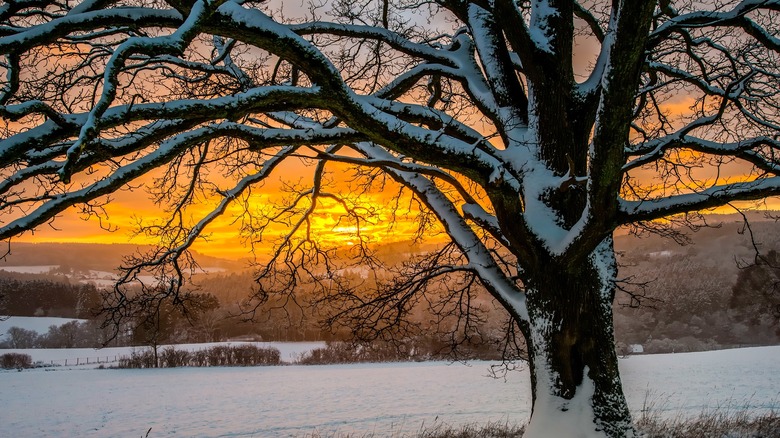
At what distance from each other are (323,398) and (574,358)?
87.1 ft

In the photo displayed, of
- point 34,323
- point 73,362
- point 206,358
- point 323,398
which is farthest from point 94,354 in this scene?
point 323,398

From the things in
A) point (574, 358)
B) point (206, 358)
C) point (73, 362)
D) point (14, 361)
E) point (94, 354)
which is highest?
point (574, 358)

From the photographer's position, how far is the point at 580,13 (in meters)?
7.42

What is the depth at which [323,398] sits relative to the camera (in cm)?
2927

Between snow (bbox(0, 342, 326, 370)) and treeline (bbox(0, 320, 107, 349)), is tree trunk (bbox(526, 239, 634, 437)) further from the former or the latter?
treeline (bbox(0, 320, 107, 349))

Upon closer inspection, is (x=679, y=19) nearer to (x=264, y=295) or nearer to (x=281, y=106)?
(x=281, y=106)

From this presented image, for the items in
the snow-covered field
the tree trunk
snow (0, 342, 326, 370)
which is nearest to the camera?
the tree trunk

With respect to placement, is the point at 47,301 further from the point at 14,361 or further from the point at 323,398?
the point at 323,398

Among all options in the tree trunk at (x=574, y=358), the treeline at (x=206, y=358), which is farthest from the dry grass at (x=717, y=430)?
the treeline at (x=206, y=358)

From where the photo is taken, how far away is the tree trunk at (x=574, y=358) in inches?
186

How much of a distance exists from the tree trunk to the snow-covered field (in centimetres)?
1238

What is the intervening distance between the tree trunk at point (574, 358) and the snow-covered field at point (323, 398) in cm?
1238

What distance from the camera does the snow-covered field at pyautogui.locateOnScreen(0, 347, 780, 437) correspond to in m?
21.2

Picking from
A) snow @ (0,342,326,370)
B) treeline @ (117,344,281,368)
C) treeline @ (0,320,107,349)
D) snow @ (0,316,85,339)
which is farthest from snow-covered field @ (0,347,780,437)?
snow @ (0,316,85,339)
